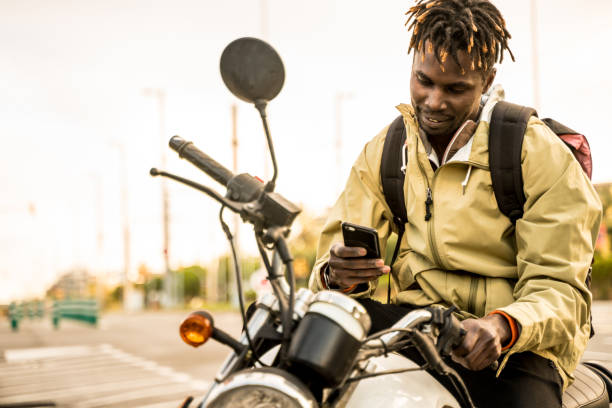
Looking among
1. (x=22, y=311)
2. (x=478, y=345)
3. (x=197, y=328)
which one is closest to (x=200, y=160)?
(x=197, y=328)

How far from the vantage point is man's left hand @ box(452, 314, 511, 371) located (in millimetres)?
1594

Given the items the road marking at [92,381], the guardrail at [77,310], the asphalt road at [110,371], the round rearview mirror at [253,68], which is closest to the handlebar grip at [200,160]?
the round rearview mirror at [253,68]

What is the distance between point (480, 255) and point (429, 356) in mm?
753

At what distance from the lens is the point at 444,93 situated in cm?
222

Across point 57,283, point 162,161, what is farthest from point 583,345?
point 57,283

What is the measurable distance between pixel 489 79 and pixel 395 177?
0.46 metres

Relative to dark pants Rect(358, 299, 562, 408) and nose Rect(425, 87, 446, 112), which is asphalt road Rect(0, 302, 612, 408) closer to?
dark pants Rect(358, 299, 562, 408)

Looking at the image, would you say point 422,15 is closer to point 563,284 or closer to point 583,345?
point 563,284

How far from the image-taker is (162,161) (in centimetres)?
4009

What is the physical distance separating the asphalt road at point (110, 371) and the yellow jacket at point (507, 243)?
4.82 ft

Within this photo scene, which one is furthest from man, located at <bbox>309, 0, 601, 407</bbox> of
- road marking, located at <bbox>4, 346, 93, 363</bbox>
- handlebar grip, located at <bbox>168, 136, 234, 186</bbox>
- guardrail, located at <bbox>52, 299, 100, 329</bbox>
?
guardrail, located at <bbox>52, 299, 100, 329</bbox>

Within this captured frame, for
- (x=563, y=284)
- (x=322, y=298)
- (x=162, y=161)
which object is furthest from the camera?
(x=162, y=161)

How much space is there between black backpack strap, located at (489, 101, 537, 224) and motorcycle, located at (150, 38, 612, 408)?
62 cm

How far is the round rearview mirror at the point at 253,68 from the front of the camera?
153 cm
